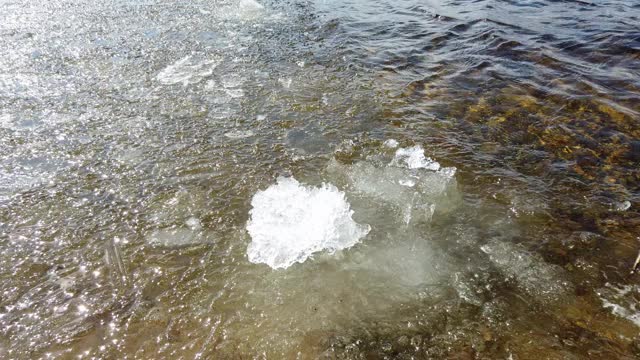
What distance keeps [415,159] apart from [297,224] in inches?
61.6

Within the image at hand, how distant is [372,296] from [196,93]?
3878mm

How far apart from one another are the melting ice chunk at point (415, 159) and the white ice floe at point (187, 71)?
3.32 meters

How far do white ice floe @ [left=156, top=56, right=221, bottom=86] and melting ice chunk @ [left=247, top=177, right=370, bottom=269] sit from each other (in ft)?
9.54

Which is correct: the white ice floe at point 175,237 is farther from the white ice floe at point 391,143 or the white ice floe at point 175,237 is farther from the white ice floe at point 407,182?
the white ice floe at point 391,143

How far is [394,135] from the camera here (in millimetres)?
4254

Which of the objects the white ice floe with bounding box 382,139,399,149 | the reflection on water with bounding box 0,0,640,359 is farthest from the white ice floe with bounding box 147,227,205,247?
the white ice floe with bounding box 382,139,399,149

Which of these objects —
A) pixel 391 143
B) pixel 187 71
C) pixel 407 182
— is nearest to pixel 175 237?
pixel 407 182

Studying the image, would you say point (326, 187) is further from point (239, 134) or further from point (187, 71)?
point (187, 71)

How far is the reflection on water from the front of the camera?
2.35 metres

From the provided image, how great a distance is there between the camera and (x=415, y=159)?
3.88m

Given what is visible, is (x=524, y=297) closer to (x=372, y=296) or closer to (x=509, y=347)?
(x=509, y=347)

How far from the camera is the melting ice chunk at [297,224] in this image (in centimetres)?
288

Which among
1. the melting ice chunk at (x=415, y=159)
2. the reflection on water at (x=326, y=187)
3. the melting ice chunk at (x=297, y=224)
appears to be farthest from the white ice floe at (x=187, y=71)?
the melting ice chunk at (x=415, y=159)

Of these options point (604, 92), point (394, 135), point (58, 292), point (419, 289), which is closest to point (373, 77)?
point (394, 135)
